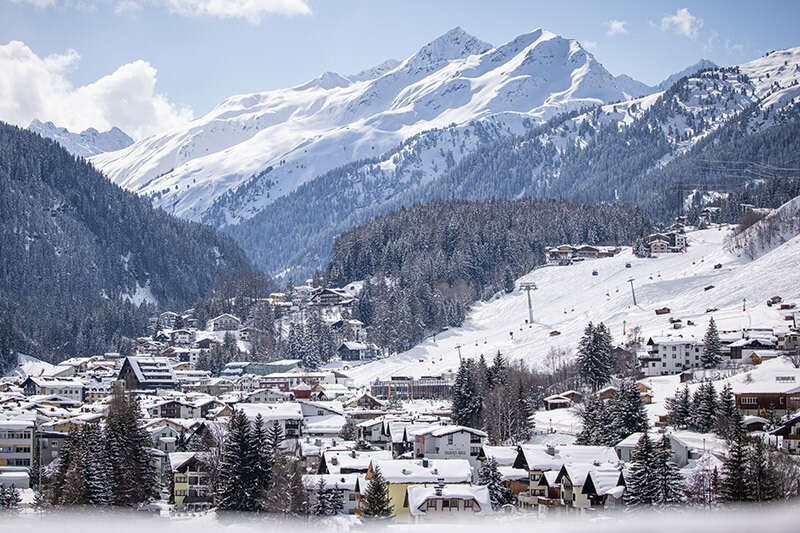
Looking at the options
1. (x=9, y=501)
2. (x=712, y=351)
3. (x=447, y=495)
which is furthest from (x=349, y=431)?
(x=9, y=501)

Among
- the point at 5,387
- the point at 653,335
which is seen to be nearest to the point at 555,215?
the point at 653,335

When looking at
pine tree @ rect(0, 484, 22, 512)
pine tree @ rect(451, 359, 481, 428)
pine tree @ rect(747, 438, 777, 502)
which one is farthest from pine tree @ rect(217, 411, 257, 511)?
pine tree @ rect(451, 359, 481, 428)

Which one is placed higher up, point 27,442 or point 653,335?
point 653,335

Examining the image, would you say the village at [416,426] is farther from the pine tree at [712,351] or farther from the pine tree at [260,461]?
the pine tree at [260,461]

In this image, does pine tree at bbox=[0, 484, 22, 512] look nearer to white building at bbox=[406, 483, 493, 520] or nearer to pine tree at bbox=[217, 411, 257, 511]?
pine tree at bbox=[217, 411, 257, 511]

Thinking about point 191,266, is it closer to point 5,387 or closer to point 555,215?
point 555,215

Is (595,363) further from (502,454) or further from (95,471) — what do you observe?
(95,471)

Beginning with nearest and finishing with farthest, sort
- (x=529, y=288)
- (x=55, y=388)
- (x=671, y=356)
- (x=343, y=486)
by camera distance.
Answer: (x=343, y=486) < (x=671, y=356) < (x=55, y=388) < (x=529, y=288)
